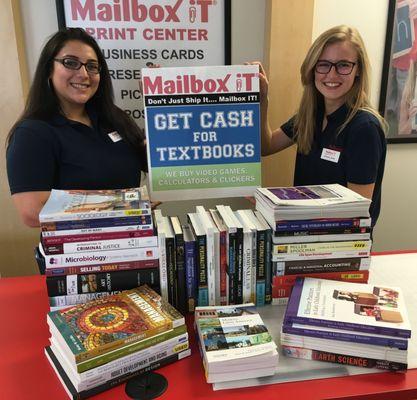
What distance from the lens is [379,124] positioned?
1813 mm

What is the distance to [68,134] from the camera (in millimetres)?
1794

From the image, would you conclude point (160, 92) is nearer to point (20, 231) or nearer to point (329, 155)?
point (329, 155)

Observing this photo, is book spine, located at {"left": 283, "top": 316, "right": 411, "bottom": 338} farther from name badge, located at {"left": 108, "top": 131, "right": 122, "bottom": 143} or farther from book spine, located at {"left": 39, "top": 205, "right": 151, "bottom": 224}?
name badge, located at {"left": 108, "top": 131, "right": 122, "bottom": 143}

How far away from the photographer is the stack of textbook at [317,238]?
4.05 ft

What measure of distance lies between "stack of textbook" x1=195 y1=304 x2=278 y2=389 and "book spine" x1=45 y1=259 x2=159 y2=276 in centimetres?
23

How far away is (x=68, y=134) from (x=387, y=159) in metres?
2.17

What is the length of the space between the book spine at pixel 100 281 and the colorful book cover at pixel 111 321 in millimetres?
39

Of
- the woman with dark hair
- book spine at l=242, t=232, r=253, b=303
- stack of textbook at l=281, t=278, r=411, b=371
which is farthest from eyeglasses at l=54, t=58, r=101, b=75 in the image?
stack of textbook at l=281, t=278, r=411, b=371

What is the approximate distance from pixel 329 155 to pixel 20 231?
1.76m

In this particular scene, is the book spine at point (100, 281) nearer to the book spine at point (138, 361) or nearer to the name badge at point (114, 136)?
the book spine at point (138, 361)

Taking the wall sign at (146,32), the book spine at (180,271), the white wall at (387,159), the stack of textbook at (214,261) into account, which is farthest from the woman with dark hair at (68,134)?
the white wall at (387,159)

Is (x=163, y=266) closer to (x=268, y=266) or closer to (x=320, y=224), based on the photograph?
(x=268, y=266)

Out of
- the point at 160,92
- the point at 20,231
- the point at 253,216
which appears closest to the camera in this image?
the point at 253,216

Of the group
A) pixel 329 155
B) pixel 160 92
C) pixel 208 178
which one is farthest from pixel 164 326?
pixel 329 155
